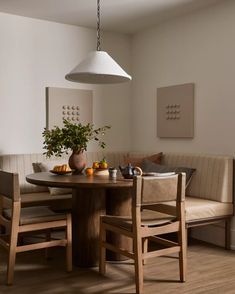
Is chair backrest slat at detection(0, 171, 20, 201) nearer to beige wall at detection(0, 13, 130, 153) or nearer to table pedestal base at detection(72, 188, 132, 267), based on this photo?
table pedestal base at detection(72, 188, 132, 267)

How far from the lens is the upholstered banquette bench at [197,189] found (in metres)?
4.01

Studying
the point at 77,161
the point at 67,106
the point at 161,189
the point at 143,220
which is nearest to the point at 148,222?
the point at 143,220

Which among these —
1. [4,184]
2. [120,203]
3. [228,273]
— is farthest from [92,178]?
[228,273]

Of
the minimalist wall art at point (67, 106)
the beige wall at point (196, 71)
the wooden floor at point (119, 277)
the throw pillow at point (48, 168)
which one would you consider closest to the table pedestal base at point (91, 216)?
the wooden floor at point (119, 277)

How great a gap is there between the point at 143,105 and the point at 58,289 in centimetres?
306

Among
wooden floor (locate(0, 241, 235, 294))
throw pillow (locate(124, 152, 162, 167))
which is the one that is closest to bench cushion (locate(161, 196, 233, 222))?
wooden floor (locate(0, 241, 235, 294))

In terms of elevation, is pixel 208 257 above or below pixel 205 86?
below

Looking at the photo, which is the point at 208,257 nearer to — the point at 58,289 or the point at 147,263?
the point at 147,263

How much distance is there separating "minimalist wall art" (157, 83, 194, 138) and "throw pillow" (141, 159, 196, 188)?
0.50m

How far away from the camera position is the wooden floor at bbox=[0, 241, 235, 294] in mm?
3049

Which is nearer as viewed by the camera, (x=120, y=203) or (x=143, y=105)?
(x=120, y=203)

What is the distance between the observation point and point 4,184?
3.26 metres

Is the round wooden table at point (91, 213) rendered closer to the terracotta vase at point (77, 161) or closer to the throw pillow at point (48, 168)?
the terracotta vase at point (77, 161)

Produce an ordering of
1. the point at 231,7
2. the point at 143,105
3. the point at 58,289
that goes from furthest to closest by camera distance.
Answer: the point at 143,105 < the point at 231,7 < the point at 58,289
